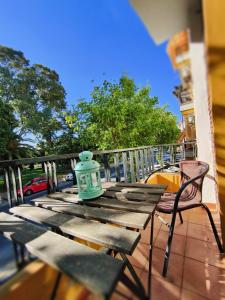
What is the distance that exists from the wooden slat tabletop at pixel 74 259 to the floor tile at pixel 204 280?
0.95 m

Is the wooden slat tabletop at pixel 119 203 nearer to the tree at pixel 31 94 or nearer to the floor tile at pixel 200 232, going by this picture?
the floor tile at pixel 200 232

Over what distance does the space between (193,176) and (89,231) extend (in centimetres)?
143

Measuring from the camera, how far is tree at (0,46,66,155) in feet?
44.1

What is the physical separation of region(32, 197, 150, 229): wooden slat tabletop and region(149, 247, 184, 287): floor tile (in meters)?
0.64

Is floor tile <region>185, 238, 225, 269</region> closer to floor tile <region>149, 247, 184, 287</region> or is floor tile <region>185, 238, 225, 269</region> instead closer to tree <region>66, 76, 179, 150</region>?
floor tile <region>149, 247, 184, 287</region>

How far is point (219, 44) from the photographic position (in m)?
0.29

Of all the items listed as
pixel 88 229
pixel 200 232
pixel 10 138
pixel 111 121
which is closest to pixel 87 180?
pixel 88 229

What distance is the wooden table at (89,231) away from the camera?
1.77 feet

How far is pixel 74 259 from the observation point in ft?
1.98

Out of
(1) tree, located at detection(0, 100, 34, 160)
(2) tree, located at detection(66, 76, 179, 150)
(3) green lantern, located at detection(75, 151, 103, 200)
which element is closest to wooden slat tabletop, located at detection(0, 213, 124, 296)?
(3) green lantern, located at detection(75, 151, 103, 200)

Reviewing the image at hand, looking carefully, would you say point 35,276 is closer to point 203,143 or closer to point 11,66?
point 203,143

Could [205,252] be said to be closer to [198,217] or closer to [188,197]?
[188,197]

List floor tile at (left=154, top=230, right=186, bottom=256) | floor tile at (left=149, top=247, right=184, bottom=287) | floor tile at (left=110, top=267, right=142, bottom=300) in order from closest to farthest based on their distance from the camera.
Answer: floor tile at (left=110, top=267, right=142, bottom=300) < floor tile at (left=149, top=247, right=184, bottom=287) < floor tile at (left=154, top=230, right=186, bottom=256)

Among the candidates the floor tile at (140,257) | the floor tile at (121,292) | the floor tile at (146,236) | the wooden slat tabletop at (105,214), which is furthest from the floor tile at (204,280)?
the floor tile at (121,292)
